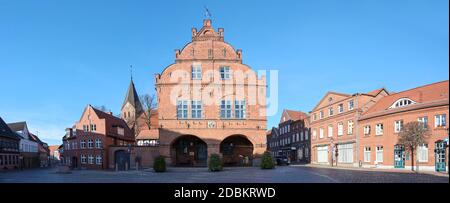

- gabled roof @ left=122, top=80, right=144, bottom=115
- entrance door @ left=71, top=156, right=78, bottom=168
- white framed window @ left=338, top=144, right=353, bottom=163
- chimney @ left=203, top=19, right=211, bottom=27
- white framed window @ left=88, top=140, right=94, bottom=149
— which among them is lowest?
entrance door @ left=71, top=156, right=78, bottom=168

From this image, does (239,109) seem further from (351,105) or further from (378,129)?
(351,105)

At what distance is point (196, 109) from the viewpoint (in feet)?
106

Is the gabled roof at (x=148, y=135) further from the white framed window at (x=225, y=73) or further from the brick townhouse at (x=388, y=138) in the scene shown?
the brick townhouse at (x=388, y=138)

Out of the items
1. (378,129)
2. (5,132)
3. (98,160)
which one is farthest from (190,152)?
(5,132)

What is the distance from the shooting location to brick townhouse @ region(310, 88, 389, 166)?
3484 centimetres

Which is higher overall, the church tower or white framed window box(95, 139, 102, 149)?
the church tower

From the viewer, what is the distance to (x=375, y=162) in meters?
30.3

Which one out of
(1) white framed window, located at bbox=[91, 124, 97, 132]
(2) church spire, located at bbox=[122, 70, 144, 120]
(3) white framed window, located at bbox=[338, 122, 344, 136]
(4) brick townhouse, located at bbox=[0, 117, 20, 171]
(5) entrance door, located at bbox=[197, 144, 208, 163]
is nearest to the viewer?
(5) entrance door, located at bbox=[197, 144, 208, 163]

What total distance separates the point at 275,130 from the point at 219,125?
4207 centimetres

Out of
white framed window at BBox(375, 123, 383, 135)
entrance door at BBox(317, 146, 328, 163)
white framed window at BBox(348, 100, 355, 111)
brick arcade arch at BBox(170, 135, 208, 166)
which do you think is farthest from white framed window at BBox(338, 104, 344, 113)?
brick arcade arch at BBox(170, 135, 208, 166)

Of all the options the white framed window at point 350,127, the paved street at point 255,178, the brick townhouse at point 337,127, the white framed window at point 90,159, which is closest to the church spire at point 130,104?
the white framed window at point 90,159

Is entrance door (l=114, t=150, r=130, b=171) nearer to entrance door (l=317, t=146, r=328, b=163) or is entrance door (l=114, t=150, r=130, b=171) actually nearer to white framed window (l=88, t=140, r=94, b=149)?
white framed window (l=88, t=140, r=94, b=149)

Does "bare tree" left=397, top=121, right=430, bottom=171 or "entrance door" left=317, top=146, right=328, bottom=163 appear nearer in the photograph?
"bare tree" left=397, top=121, right=430, bottom=171
